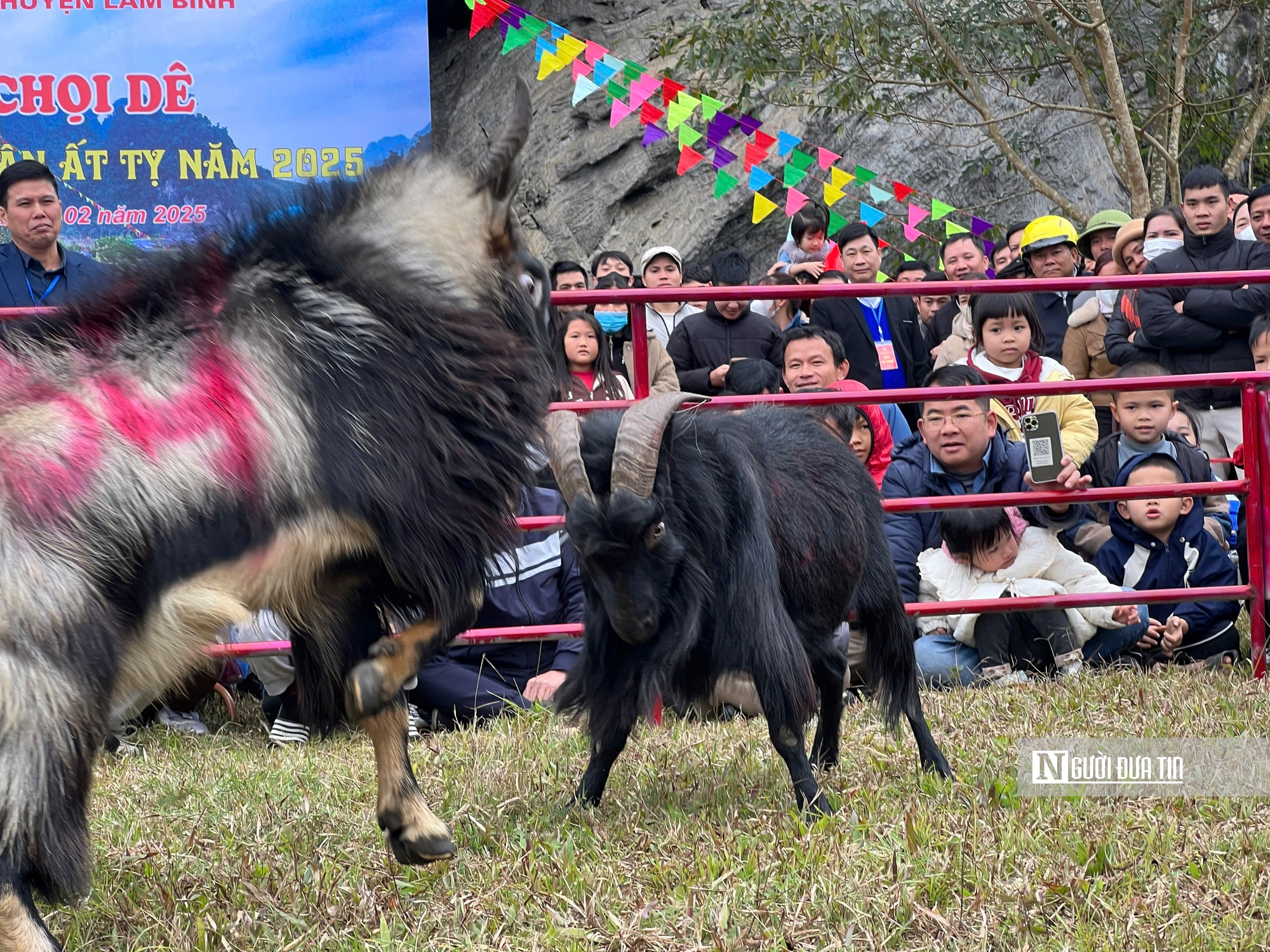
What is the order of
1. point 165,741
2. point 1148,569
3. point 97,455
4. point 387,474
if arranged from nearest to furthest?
point 97,455, point 387,474, point 165,741, point 1148,569

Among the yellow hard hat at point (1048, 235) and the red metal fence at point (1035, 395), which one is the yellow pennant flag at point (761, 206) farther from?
the red metal fence at point (1035, 395)

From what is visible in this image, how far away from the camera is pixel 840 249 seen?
7.86 meters

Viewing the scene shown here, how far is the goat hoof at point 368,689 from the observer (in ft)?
9.46

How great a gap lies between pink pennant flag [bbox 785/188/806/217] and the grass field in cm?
517

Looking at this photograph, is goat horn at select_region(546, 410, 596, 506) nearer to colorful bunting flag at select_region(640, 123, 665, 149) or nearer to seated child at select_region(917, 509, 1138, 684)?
seated child at select_region(917, 509, 1138, 684)

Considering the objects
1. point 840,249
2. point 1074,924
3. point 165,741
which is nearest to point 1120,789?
point 1074,924

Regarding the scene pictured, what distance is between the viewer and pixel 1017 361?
6129mm

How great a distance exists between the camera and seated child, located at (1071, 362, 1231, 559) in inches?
222

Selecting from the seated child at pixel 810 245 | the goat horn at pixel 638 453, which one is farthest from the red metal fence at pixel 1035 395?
the seated child at pixel 810 245

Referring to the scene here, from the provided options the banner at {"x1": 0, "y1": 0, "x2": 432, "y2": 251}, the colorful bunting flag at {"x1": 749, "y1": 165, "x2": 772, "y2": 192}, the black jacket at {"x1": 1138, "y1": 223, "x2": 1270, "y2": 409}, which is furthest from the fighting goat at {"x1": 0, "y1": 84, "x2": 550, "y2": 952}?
the banner at {"x1": 0, "y1": 0, "x2": 432, "y2": 251}

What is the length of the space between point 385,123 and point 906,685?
328 inches

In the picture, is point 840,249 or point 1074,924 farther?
point 840,249

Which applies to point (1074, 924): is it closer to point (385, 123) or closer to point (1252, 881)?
point (1252, 881)

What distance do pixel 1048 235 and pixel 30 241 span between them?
4.90m
